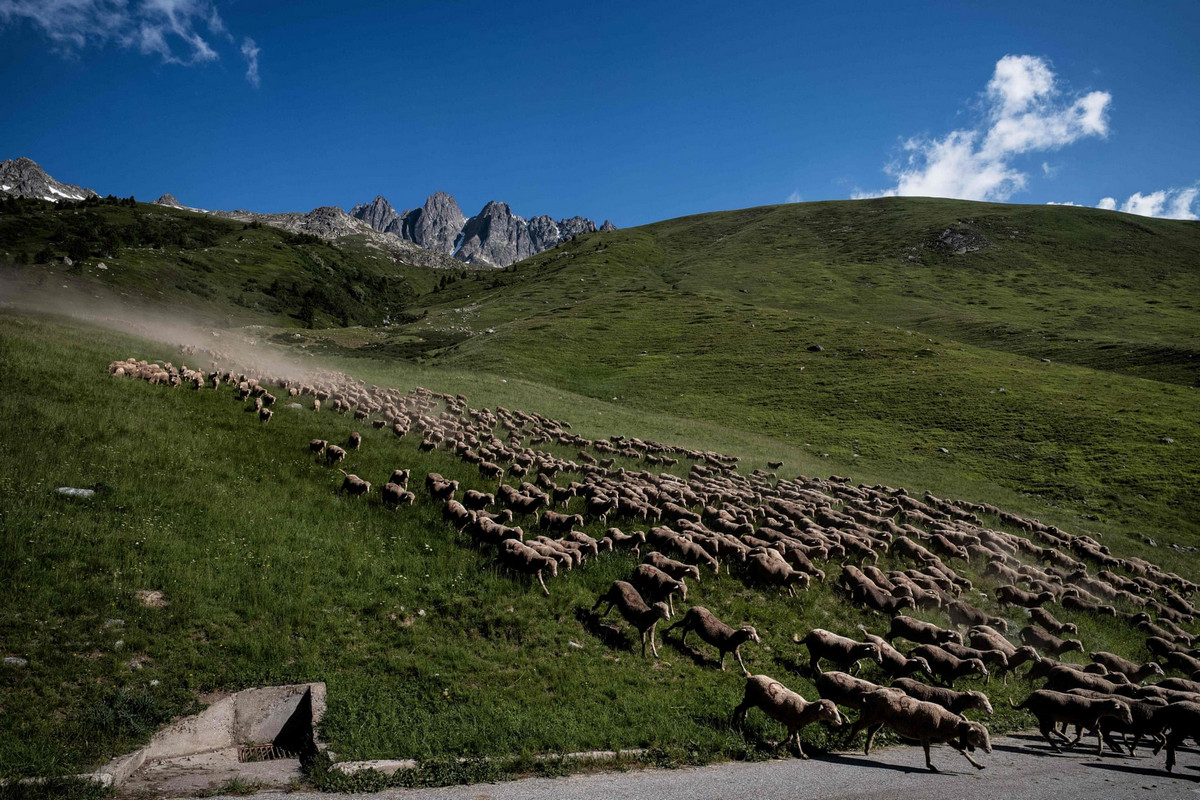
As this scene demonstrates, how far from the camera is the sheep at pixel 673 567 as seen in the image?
49.9ft

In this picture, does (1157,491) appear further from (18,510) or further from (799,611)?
(18,510)

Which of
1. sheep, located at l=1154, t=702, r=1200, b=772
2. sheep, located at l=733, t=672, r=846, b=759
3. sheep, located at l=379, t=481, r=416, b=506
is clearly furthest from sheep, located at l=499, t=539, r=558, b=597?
sheep, located at l=1154, t=702, r=1200, b=772

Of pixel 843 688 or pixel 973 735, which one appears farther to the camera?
pixel 843 688

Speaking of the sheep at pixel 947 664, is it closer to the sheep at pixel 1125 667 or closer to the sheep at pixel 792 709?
the sheep at pixel 792 709

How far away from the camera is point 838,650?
42.4ft

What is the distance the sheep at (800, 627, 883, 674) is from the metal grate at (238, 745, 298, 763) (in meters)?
11.3

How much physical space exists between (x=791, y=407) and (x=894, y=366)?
19990mm

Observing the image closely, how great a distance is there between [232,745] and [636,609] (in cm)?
814

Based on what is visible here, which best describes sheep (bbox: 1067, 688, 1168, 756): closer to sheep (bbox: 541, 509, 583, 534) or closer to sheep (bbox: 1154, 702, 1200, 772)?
sheep (bbox: 1154, 702, 1200, 772)

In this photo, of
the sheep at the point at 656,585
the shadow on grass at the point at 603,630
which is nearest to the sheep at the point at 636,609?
the shadow on grass at the point at 603,630

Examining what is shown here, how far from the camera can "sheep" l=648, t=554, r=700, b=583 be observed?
1521 cm

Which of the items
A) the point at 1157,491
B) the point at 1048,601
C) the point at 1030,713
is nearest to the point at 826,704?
the point at 1030,713

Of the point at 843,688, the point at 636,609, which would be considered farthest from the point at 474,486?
the point at 843,688

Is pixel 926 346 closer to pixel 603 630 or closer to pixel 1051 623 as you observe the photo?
pixel 1051 623
